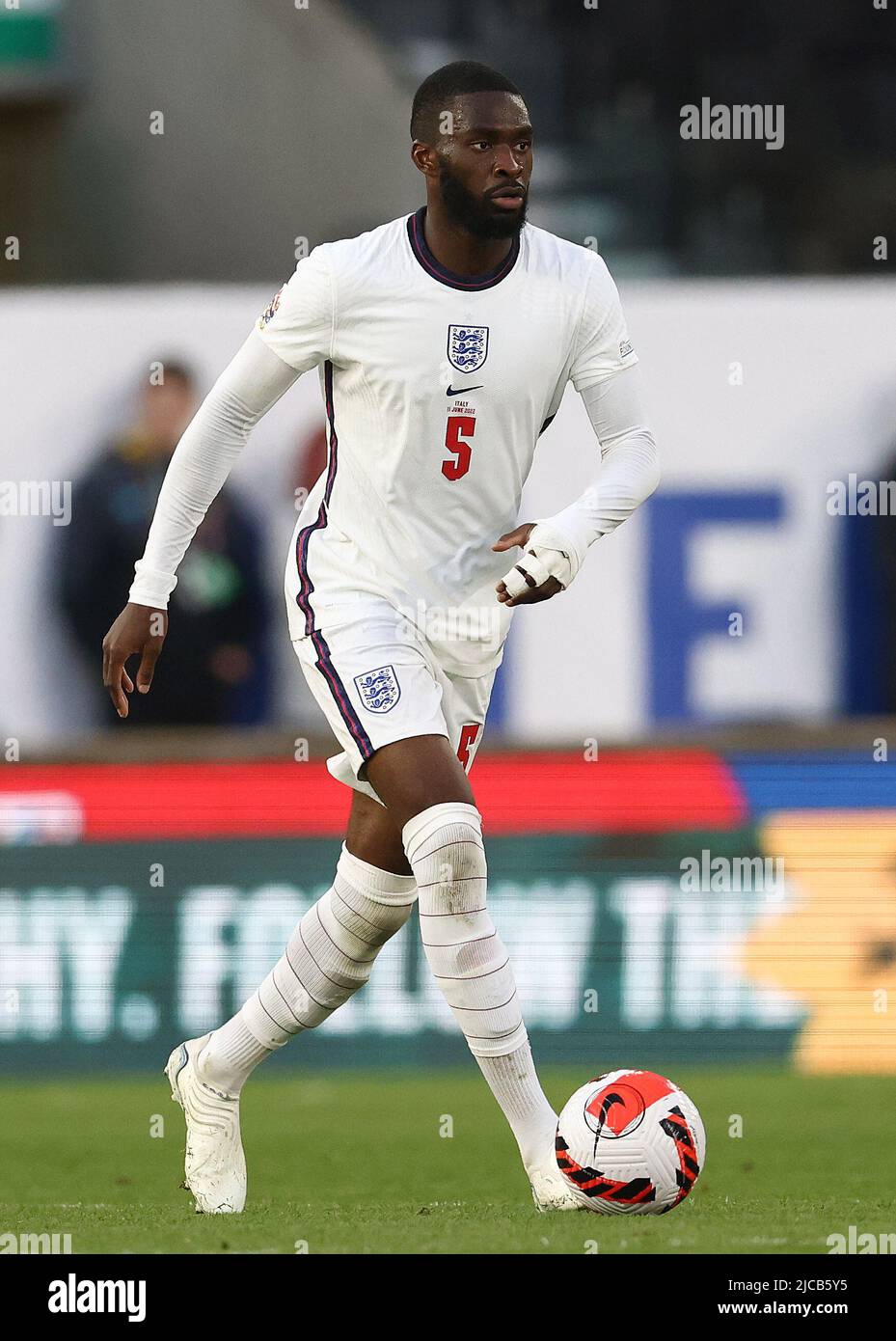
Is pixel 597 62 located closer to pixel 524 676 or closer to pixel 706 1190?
pixel 524 676

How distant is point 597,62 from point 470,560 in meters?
6.78

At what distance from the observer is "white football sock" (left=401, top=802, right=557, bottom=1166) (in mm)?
4449

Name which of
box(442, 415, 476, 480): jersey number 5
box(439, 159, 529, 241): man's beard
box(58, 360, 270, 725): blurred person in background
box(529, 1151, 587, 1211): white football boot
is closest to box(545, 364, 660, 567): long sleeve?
box(442, 415, 476, 480): jersey number 5

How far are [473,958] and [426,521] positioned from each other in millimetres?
876

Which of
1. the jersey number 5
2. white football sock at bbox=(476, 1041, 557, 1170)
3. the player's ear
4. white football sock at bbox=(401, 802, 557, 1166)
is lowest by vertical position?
white football sock at bbox=(476, 1041, 557, 1170)

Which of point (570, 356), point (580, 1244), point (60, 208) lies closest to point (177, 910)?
point (570, 356)

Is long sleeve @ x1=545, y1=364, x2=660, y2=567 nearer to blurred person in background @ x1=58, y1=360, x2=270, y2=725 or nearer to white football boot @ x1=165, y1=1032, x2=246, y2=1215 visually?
white football boot @ x1=165, y1=1032, x2=246, y2=1215

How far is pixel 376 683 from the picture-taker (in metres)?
4.60

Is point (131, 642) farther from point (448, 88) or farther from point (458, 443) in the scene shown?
point (448, 88)

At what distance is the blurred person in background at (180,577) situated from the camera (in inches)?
343

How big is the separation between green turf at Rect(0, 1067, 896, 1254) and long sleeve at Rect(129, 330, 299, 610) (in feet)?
4.24

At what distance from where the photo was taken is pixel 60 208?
11.5 metres

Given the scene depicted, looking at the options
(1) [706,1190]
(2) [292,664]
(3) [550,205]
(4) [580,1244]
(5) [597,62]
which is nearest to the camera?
(4) [580,1244]

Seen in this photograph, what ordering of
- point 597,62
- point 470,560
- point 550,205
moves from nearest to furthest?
1. point 470,560
2. point 550,205
3. point 597,62
